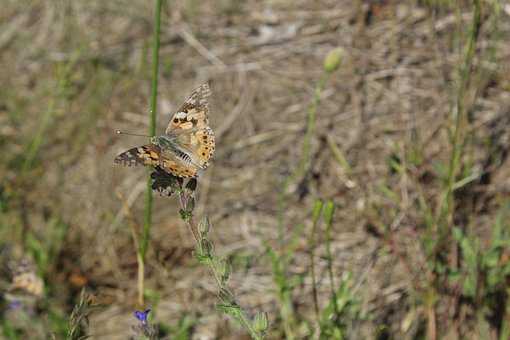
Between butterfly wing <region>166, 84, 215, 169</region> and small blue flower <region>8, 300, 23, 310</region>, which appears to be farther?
small blue flower <region>8, 300, 23, 310</region>

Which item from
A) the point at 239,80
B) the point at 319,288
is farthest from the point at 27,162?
the point at 319,288

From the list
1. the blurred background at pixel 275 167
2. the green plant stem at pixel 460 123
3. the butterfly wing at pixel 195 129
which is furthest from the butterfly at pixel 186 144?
the green plant stem at pixel 460 123

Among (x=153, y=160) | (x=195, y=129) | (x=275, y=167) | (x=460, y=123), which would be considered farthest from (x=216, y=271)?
(x=275, y=167)

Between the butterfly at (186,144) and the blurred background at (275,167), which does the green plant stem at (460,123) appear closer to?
A: the blurred background at (275,167)

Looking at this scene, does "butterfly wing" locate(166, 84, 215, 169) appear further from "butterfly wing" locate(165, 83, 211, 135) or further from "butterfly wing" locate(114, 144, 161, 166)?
"butterfly wing" locate(114, 144, 161, 166)

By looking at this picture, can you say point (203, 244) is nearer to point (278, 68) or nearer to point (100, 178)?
point (100, 178)

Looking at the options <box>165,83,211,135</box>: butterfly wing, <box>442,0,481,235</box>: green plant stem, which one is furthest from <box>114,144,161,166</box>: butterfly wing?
<box>442,0,481,235</box>: green plant stem

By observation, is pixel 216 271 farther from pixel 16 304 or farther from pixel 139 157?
pixel 16 304
